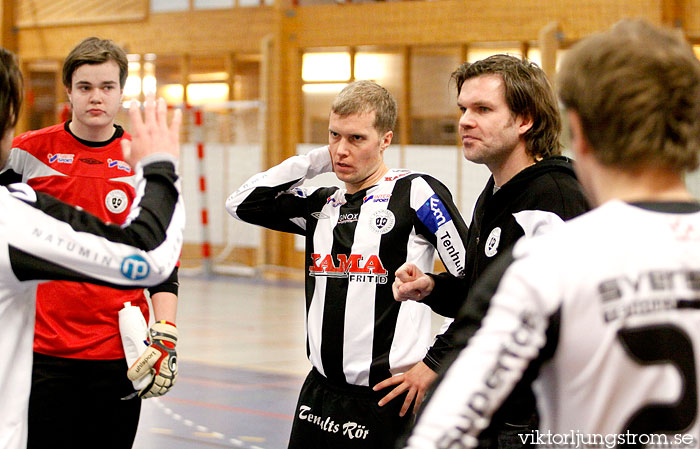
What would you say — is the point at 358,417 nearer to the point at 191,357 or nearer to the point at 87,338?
the point at 87,338

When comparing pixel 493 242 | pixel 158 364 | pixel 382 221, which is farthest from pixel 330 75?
pixel 493 242

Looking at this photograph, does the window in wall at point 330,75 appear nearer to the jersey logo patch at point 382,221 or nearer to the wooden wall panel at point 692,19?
the wooden wall panel at point 692,19

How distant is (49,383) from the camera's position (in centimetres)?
369

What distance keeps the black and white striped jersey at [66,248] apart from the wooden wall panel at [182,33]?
14711 mm

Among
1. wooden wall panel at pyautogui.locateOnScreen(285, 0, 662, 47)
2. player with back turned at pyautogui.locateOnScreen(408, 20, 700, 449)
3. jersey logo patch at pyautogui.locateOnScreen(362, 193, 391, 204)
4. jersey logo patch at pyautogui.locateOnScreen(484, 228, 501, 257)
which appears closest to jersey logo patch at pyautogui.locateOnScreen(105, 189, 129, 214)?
jersey logo patch at pyautogui.locateOnScreen(362, 193, 391, 204)

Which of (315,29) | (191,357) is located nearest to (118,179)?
(191,357)

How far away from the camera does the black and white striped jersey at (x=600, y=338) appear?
1502 millimetres

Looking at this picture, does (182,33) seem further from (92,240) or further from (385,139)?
(92,240)

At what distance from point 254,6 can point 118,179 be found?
45.4ft

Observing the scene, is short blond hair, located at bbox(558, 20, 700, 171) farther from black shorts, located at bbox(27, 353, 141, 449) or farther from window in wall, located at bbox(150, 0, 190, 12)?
window in wall, located at bbox(150, 0, 190, 12)

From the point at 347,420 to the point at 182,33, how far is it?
1541cm

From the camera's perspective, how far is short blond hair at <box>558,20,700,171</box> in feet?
4.93

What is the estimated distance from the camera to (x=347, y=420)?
346 centimetres

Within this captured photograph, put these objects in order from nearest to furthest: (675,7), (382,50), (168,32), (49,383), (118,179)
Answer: (49,383), (118,179), (675,7), (382,50), (168,32)
